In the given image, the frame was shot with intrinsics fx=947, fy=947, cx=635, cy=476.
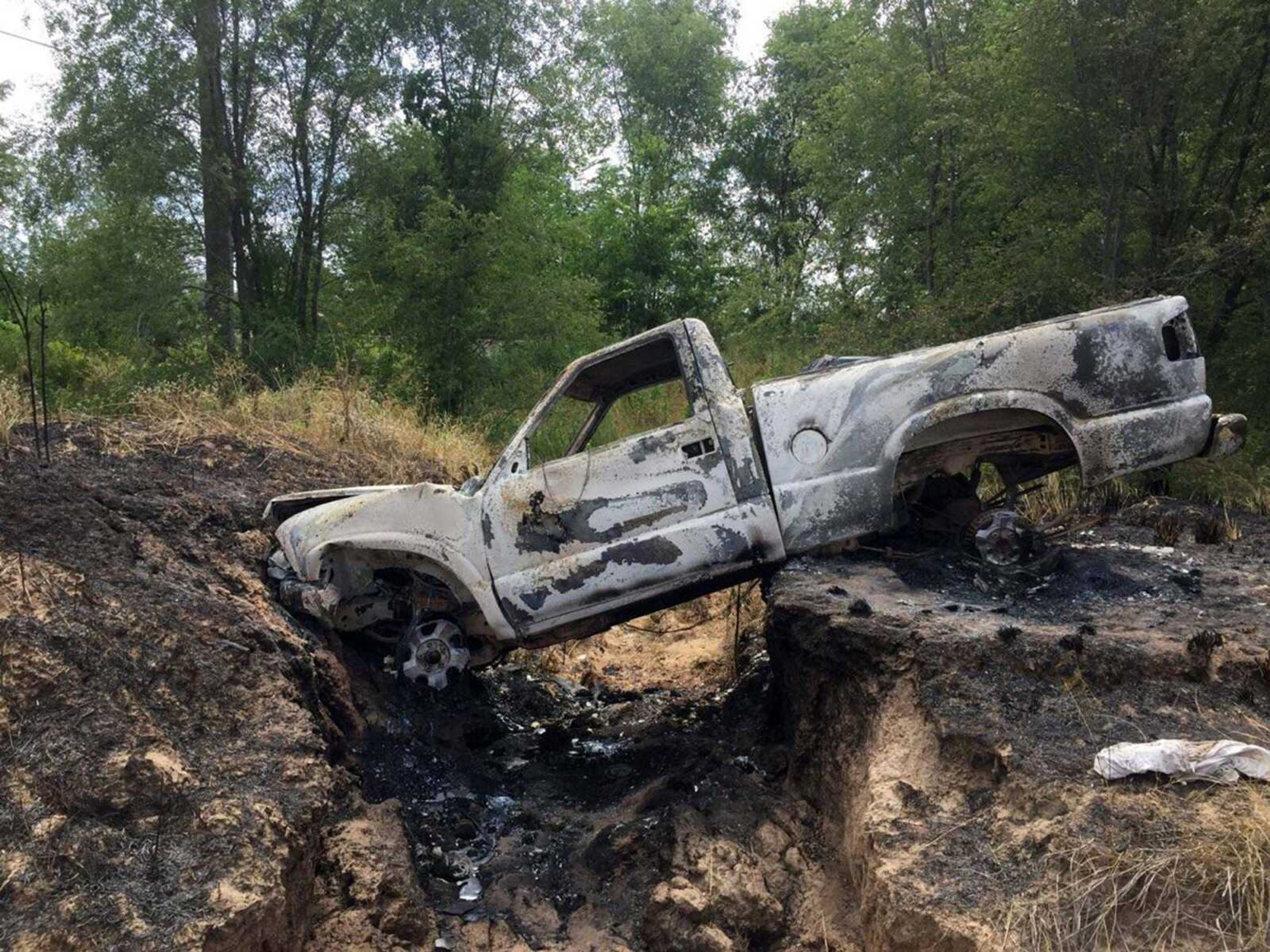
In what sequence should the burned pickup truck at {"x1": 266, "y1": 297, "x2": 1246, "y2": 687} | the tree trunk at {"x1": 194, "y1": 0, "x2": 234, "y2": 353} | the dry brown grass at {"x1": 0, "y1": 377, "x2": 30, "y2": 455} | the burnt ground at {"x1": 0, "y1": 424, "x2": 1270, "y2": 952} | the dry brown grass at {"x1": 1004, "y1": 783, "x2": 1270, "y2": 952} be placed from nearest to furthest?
the dry brown grass at {"x1": 1004, "y1": 783, "x2": 1270, "y2": 952} < the burnt ground at {"x1": 0, "y1": 424, "x2": 1270, "y2": 952} < the burned pickup truck at {"x1": 266, "y1": 297, "x2": 1246, "y2": 687} < the dry brown grass at {"x1": 0, "y1": 377, "x2": 30, "y2": 455} < the tree trunk at {"x1": 194, "y1": 0, "x2": 234, "y2": 353}


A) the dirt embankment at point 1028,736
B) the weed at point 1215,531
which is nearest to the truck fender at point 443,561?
the dirt embankment at point 1028,736

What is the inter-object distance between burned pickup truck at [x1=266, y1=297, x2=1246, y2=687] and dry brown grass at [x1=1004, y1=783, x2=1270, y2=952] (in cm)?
224

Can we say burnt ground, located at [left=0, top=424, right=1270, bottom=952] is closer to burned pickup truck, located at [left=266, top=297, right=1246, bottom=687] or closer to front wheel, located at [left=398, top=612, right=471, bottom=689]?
front wheel, located at [left=398, top=612, right=471, bottom=689]

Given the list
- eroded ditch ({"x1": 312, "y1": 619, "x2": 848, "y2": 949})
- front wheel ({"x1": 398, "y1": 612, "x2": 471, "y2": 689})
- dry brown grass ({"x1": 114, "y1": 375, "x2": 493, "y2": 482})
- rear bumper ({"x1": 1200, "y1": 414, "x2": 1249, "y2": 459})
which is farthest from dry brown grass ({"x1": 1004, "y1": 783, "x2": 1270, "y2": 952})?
dry brown grass ({"x1": 114, "y1": 375, "x2": 493, "y2": 482})

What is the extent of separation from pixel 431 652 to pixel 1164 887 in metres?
3.88

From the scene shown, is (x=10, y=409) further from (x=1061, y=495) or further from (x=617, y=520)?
(x=1061, y=495)

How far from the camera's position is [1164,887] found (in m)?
2.94

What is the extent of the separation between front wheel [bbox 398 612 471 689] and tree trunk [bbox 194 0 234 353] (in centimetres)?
843

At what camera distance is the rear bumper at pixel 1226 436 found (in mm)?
5086

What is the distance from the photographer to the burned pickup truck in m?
5.07

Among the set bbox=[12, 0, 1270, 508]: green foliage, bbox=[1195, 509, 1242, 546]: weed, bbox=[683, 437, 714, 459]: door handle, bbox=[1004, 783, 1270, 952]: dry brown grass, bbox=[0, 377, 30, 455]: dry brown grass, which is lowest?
bbox=[1004, 783, 1270, 952]: dry brown grass

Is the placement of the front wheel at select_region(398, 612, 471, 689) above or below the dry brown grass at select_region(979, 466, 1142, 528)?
below

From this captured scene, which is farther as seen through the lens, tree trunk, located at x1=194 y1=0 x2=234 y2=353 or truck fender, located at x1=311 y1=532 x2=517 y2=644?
tree trunk, located at x1=194 y1=0 x2=234 y2=353

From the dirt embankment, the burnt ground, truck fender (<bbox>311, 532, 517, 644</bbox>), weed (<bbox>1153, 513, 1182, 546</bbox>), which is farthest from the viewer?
weed (<bbox>1153, 513, 1182, 546</bbox>)
